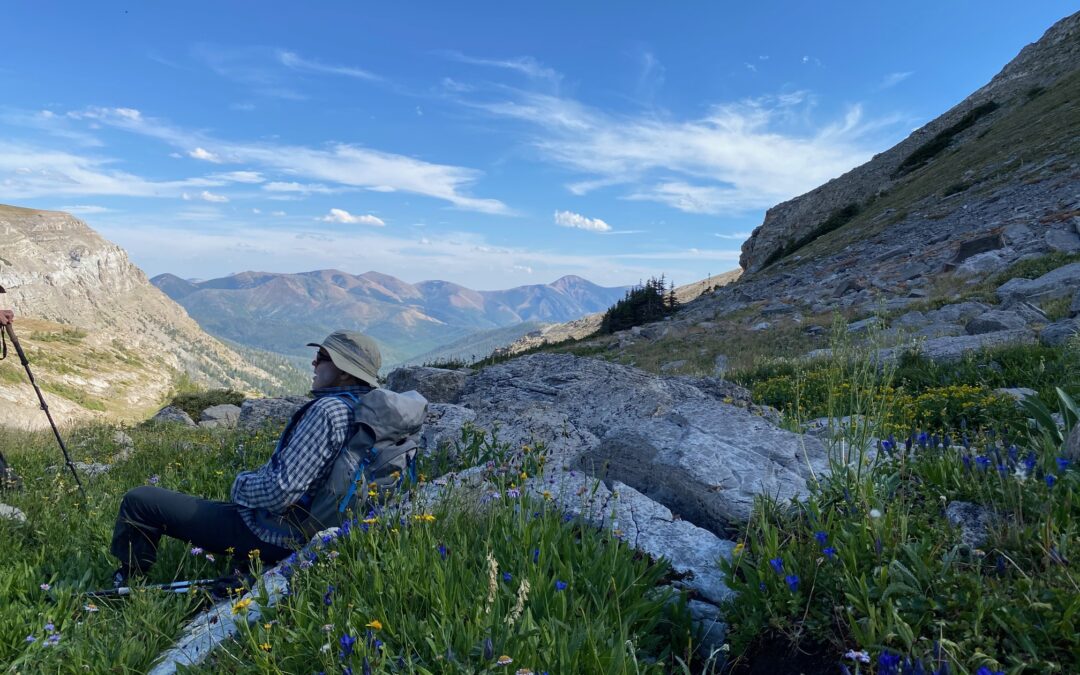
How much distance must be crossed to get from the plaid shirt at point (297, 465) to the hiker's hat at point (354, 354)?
0.37 m

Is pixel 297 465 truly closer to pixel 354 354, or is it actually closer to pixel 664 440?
pixel 354 354

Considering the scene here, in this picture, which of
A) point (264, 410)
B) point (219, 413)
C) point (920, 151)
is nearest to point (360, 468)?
point (264, 410)

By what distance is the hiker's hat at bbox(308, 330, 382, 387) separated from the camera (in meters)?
4.59

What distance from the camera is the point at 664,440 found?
5.07 m

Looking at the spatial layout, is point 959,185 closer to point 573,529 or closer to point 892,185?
point 892,185

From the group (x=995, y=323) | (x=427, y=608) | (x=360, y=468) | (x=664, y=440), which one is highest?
(x=995, y=323)

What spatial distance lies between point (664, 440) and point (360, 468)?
251cm

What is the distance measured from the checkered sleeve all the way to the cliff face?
47.0 meters

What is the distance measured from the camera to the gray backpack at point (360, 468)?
408 cm

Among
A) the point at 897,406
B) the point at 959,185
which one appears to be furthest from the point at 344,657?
the point at 959,185

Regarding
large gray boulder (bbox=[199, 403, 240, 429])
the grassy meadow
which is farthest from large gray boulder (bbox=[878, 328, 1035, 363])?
large gray boulder (bbox=[199, 403, 240, 429])

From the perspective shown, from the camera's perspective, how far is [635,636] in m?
2.54

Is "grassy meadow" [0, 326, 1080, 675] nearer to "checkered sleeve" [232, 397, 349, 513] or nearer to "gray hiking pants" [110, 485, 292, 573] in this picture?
"gray hiking pants" [110, 485, 292, 573]

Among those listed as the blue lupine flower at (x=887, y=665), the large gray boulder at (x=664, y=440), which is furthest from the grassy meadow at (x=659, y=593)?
the large gray boulder at (x=664, y=440)
